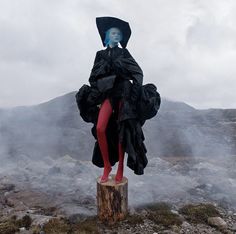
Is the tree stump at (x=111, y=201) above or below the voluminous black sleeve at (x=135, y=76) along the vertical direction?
below

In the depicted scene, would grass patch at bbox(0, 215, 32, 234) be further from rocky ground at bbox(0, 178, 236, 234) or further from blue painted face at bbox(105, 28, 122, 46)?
blue painted face at bbox(105, 28, 122, 46)

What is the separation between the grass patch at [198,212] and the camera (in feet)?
20.5

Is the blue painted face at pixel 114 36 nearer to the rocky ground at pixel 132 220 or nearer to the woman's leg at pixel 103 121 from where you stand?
the woman's leg at pixel 103 121

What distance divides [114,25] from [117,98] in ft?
3.83

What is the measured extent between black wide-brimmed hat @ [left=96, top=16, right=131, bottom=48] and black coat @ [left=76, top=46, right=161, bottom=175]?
A: 205 mm

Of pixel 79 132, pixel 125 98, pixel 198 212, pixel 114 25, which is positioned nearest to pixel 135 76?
pixel 125 98

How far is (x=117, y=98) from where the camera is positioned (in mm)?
5902

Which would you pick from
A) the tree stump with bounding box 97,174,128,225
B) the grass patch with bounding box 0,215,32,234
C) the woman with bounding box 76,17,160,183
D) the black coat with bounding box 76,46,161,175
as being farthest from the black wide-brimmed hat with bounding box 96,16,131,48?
the grass patch with bounding box 0,215,32,234

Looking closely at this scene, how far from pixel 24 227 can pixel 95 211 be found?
120cm

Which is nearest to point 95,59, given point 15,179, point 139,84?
point 139,84

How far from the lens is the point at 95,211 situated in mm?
6305

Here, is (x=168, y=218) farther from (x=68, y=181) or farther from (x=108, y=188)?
(x=68, y=181)

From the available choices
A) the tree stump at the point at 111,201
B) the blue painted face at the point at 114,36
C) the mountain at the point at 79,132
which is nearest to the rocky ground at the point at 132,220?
the tree stump at the point at 111,201

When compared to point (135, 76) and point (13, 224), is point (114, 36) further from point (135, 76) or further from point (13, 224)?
point (13, 224)
